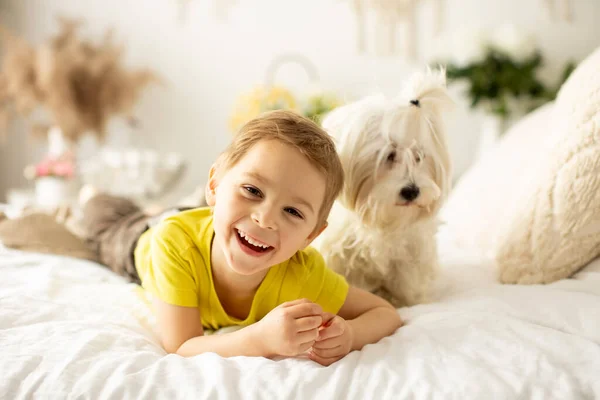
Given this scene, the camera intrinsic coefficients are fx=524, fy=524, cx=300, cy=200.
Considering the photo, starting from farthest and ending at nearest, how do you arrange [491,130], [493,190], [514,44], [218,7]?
[218,7]
[491,130]
[514,44]
[493,190]

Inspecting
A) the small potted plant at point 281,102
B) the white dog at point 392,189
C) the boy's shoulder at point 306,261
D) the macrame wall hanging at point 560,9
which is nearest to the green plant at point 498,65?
the macrame wall hanging at point 560,9

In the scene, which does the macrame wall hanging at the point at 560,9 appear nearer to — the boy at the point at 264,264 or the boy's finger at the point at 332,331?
the boy at the point at 264,264

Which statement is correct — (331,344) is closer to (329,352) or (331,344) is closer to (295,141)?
(329,352)

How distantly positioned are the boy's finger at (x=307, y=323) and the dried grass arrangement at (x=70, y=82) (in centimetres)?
281

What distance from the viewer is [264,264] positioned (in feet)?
3.02

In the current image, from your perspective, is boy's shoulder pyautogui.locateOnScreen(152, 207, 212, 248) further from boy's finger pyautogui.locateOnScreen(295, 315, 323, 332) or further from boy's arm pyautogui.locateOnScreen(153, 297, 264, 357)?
boy's finger pyautogui.locateOnScreen(295, 315, 323, 332)

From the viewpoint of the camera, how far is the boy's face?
893 mm

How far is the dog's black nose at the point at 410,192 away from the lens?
3.73 feet

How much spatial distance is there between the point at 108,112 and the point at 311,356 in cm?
290

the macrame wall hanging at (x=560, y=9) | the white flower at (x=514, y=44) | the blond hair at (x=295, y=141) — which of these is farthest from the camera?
the macrame wall hanging at (x=560, y=9)

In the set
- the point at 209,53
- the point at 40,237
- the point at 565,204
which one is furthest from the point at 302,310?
the point at 209,53

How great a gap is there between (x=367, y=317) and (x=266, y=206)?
12.0 inches

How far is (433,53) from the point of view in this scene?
3484 millimetres

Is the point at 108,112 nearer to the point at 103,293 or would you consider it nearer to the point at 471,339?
the point at 103,293
